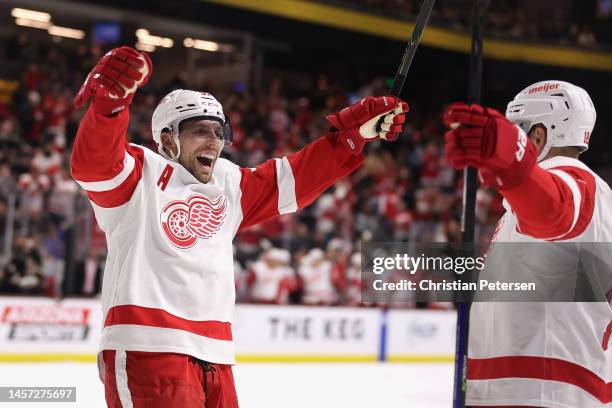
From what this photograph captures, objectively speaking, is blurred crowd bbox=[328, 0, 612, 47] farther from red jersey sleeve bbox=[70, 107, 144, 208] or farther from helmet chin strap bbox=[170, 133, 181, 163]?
red jersey sleeve bbox=[70, 107, 144, 208]

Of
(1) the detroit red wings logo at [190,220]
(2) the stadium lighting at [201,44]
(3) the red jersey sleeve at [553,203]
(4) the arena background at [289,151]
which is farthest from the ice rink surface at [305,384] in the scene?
(2) the stadium lighting at [201,44]

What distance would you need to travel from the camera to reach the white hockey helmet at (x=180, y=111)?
2.97m

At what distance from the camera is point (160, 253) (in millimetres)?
2760

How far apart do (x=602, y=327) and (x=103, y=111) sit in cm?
153

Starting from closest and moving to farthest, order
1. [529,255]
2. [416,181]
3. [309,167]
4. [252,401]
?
1. [529,255]
2. [309,167]
3. [252,401]
4. [416,181]

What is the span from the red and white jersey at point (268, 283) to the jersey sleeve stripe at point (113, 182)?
6.96 metres

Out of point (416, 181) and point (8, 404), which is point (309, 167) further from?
point (416, 181)

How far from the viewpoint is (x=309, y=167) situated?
3215mm

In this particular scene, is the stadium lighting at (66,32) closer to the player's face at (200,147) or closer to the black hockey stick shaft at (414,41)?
the player's face at (200,147)

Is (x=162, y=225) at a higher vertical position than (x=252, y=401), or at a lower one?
Answer: higher

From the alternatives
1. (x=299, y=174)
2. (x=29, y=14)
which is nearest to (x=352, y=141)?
(x=299, y=174)

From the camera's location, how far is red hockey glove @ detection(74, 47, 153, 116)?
2391 millimetres

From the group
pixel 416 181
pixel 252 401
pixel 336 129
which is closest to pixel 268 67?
pixel 416 181

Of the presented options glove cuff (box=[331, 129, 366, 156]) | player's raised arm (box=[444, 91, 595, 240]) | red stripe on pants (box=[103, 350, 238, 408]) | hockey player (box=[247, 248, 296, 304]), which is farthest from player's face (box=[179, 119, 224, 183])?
hockey player (box=[247, 248, 296, 304])
